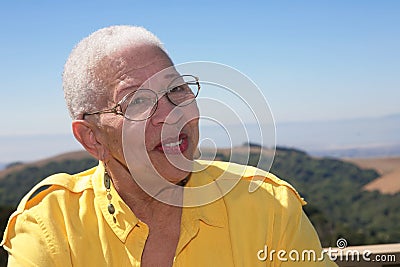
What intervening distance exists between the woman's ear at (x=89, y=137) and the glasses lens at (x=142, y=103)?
0.17m

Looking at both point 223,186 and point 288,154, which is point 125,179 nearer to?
point 223,186

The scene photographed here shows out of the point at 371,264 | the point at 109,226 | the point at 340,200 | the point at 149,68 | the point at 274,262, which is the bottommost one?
the point at 340,200

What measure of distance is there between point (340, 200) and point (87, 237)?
1547 cm

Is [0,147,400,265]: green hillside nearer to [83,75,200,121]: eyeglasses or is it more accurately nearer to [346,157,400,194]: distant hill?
[346,157,400,194]: distant hill

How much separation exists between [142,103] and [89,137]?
25 centimetres

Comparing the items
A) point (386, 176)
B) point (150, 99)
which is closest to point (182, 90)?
point (150, 99)

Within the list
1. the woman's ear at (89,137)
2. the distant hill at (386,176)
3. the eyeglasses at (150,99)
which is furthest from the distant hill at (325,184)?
the eyeglasses at (150,99)

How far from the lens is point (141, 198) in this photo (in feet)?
5.80

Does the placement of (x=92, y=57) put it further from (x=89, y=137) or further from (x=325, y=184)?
(x=325, y=184)

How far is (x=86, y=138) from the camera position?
5.91 ft

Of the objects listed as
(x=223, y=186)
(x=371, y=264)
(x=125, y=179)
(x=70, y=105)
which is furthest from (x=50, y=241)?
(x=371, y=264)

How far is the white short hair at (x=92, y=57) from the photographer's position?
1701 mm

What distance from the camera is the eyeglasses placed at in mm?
1653

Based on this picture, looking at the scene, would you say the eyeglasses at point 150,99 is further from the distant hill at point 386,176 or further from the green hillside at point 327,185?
the distant hill at point 386,176
